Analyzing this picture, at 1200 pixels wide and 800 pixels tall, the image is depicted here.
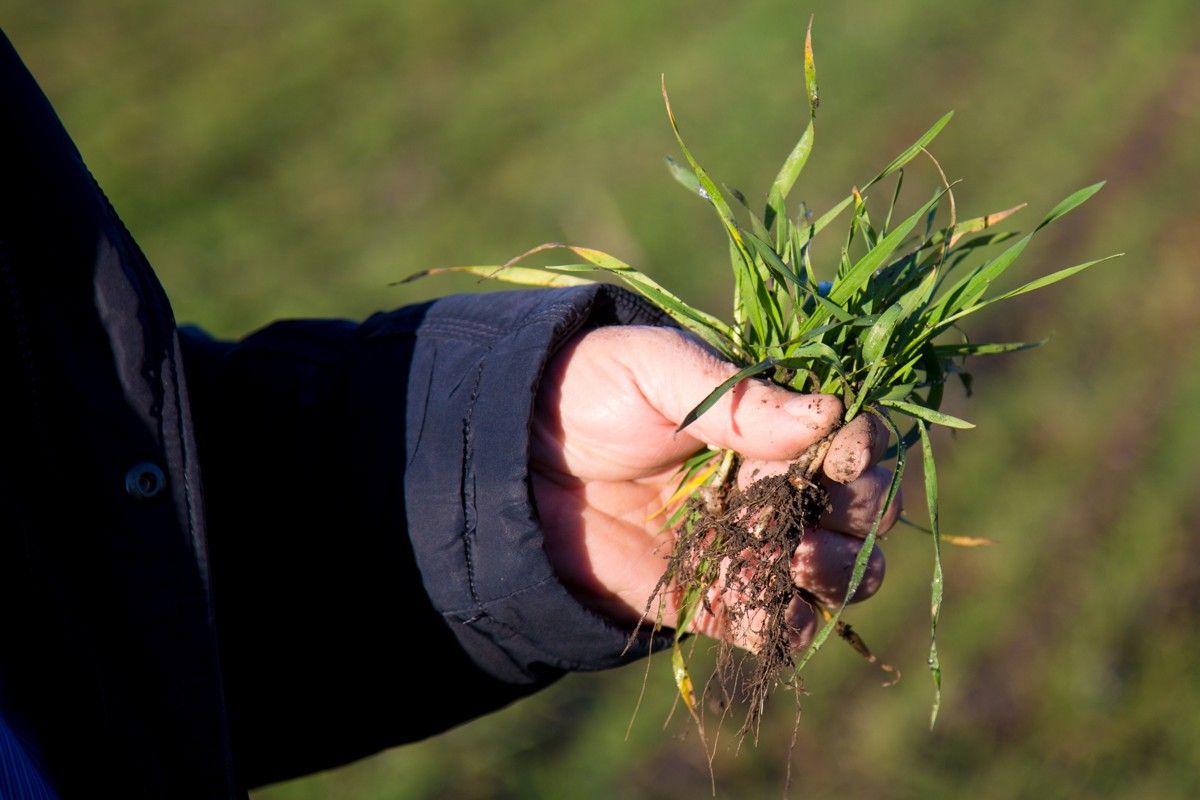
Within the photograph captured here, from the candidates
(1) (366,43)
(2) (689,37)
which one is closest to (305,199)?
(1) (366,43)

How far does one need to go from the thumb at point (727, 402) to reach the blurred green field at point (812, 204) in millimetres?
1865

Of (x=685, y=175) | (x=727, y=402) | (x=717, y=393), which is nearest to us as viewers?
(x=717, y=393)

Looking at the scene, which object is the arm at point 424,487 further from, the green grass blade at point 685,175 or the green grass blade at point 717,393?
the green grass blade at point 685,175

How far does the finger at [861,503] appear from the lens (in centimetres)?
196

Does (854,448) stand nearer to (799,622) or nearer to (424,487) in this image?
(799,622)

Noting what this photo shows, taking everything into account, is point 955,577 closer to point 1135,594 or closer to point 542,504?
point 1135,594

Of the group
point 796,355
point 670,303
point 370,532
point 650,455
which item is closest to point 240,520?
point 370,532

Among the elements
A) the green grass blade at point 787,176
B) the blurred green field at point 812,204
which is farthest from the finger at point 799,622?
the blurred green field at point 812,204

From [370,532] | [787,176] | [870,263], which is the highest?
[787,176]

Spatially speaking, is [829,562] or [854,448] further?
[829,562]

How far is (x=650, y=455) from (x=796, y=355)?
0.33 metres

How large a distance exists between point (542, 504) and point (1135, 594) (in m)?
2.92

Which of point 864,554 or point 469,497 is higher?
point 469,497

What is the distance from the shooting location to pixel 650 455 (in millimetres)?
1962
